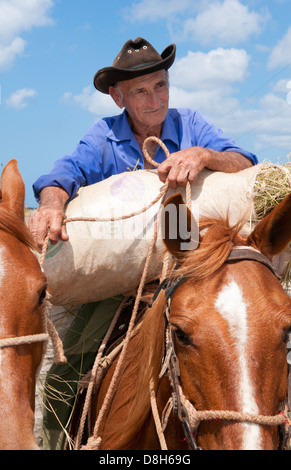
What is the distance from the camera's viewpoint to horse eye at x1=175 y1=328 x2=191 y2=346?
6.87 feet

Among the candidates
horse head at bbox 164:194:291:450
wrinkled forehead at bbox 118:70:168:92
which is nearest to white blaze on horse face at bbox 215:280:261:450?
horse head at bbox 164:194:291:450

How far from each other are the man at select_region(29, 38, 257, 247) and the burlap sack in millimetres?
299

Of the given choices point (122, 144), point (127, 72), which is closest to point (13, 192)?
point (122, 144)

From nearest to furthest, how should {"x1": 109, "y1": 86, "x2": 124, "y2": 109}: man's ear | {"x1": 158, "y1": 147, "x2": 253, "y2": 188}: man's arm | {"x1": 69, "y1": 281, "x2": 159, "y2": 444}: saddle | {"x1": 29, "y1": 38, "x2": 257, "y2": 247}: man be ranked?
{"x1": 158, "y1": 147, "x2": 253, "y2": 188}: man's arm
{"x1": 69, "y1": 281, "x2": 159, "y2": 444}: saddle
{"x1": 29, "y1": 38, "x2": 257, "y2": 247}: man
{"x1": 109, "y1": 86, "x2": 124, "y2": 109}: man's ear

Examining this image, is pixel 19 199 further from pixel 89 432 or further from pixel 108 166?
pixel 89 432

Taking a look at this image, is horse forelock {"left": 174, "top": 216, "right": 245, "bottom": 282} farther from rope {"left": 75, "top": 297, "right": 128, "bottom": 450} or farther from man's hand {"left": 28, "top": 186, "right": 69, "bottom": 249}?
rope {"left": 75, "top": 297, "right": 128, "bottom": 450}

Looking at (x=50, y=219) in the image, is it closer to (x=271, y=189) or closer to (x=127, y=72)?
(x=271, y=189)

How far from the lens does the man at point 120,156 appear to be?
9.66 feet

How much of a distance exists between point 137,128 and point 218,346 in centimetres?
250

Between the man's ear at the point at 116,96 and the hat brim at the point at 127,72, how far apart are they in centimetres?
4

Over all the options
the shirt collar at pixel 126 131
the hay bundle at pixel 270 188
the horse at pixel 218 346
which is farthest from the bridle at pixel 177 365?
the shirt collar at pixel 126 131

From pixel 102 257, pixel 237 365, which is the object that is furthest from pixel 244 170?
pixel 237 365

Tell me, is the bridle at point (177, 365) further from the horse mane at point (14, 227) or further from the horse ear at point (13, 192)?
the horse ear at point (13, 192)

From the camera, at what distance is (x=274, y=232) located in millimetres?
2365
